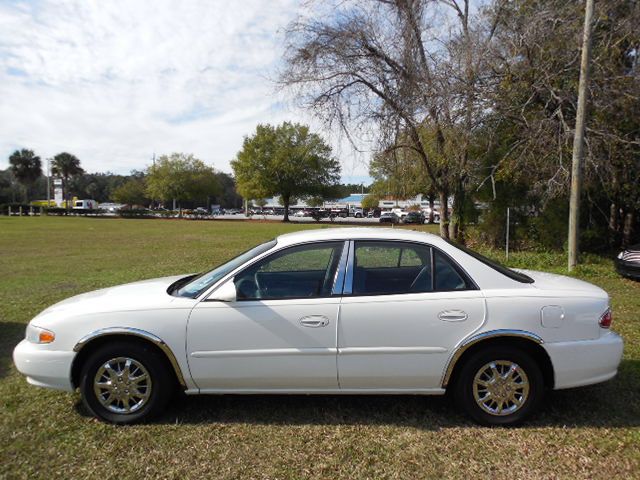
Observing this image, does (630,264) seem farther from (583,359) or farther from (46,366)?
(46,366)

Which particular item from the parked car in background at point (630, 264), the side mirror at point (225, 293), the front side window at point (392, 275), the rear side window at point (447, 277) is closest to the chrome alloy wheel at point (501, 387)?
the rear side window at point (447, 277)

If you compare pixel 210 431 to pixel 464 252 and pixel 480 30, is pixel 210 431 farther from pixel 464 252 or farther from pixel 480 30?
pixel 480 30

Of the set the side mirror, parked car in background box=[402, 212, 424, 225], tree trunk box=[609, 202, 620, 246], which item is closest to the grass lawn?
the side mirror

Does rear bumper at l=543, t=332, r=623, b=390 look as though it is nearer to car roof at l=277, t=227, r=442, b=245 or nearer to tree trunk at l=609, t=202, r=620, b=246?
car roof at l=277, t=227, r=442, b=245

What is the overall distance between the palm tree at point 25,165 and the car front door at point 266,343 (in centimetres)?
8263

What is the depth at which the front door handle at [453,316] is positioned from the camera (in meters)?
3.29

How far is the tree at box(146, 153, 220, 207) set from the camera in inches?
2643

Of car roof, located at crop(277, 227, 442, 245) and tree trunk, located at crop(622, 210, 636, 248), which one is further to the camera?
tree trunk, located at crop(622, 210, 636, 248)

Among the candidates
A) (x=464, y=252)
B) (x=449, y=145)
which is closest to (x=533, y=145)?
(x=449, y=145)

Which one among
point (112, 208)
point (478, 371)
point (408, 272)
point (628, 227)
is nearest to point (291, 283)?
point (408, 272)

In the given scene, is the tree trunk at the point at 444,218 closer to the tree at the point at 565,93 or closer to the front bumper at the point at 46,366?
the tree at the point at 565,93

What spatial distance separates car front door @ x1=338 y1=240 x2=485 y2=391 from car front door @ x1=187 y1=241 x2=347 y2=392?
0.13 m

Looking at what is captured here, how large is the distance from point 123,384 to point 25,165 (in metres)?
82.5

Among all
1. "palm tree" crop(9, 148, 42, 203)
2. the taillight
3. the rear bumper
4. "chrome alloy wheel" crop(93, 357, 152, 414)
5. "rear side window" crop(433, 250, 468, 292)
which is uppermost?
"palm tree" crop(9, 148, 42, 203)
